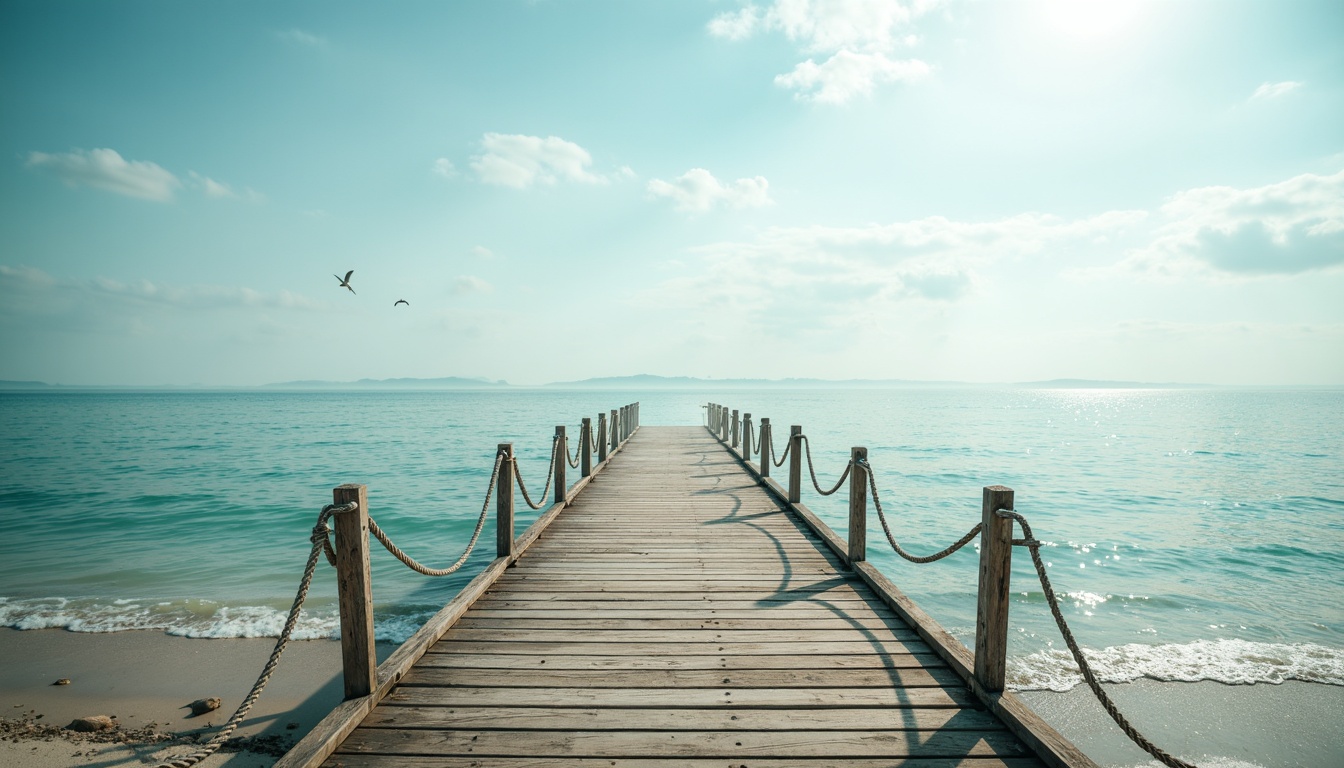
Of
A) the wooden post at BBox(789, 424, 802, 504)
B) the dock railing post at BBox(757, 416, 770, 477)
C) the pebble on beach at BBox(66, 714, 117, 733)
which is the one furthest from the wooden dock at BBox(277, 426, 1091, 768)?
the dock railing post at BBox(757, 416, 770, 477)

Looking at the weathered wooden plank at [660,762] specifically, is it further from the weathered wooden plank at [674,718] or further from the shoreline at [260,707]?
the shoreline at [260,707]

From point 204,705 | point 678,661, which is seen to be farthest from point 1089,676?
point 204,705

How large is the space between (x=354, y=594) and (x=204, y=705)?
423cm

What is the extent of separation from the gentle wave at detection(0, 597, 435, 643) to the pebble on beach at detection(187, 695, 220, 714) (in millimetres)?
1535

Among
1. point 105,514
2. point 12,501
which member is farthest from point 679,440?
point 12,501

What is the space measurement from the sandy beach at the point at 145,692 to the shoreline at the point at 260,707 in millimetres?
13

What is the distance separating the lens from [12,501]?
58.7 ft

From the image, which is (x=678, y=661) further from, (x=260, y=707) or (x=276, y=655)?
(x=260, y=707)

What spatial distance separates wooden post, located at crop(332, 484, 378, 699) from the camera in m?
3.13

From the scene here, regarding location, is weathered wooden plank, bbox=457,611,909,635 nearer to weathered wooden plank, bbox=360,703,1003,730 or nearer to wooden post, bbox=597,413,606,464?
weathered wooden plank, bbox=360,703,1003,730

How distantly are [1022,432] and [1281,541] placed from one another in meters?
38.0

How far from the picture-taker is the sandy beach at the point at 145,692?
4938 mm

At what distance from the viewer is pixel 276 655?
8.84ft

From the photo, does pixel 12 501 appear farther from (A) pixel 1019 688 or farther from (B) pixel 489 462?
(A) pixel 1019 688
